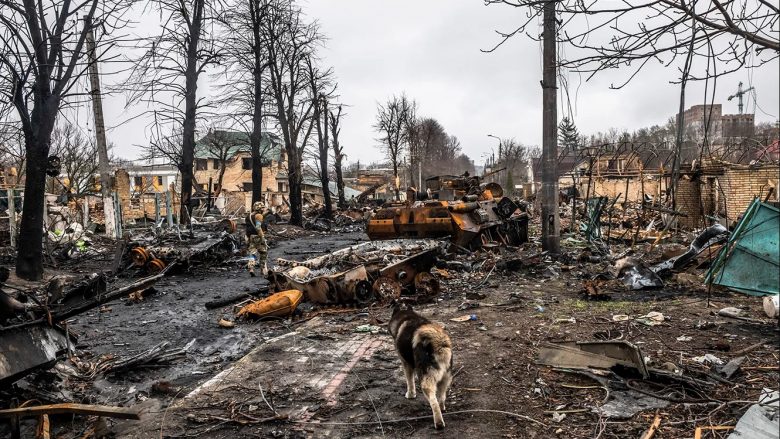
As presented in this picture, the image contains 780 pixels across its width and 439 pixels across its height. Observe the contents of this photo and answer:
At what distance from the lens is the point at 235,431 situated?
13.7ft

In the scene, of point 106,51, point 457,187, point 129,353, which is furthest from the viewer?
point 457,187

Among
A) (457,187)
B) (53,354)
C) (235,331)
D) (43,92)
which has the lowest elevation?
(235,331)

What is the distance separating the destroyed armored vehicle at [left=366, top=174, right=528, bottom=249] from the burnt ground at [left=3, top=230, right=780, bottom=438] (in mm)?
4374

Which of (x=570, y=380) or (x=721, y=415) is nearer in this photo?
(x=721, y=415)

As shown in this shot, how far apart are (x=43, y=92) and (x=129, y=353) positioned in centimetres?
745

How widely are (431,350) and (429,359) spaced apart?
0.24 ft

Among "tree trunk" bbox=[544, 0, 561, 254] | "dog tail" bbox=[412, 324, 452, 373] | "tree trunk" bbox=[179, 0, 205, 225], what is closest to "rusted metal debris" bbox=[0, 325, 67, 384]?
"dog tail" bbox=[412, 324, 452, 373]

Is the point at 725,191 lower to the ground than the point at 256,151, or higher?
lower

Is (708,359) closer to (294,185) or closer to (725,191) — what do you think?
(725,191)

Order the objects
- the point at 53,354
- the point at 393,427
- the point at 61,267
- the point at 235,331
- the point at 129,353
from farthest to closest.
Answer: the point at 61,267
the point at 235,331
the point at 129,353
the point at 53,354
the point at 393,427

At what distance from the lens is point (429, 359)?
4.07 meters

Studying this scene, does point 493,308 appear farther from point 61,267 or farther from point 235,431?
point 61,267

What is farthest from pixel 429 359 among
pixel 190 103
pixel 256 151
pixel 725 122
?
pixel 256 151

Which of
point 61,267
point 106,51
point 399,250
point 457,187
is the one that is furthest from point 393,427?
point 457,187
